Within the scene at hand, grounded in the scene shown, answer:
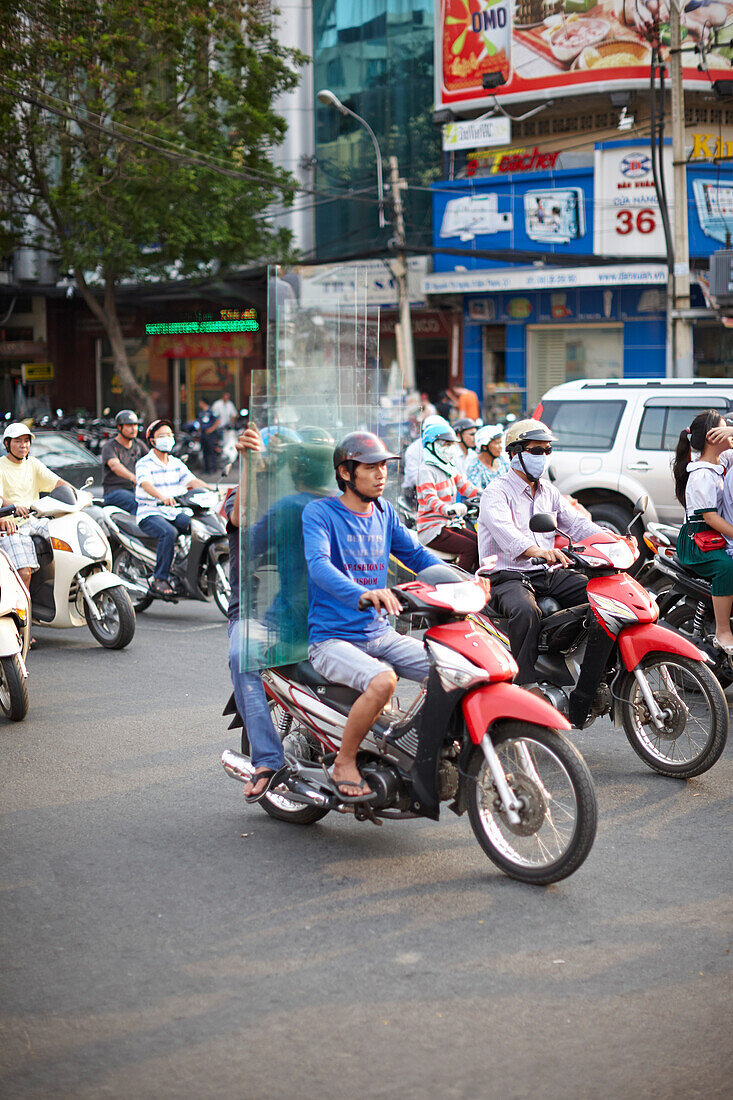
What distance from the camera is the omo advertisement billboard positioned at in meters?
23.5

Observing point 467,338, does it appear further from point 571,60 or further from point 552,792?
point 552,792

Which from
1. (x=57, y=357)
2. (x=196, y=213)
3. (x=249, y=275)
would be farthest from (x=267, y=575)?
(x=57, y=357)

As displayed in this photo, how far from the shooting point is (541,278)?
83.9 feet

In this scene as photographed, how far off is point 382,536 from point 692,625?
3.15m

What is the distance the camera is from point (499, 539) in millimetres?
6254

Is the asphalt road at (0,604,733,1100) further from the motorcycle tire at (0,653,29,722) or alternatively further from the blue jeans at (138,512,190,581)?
the blue jeans at (138,512,190,581)

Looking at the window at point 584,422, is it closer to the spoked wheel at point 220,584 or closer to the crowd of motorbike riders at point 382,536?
the crowd of motorbike riders at point 382,536

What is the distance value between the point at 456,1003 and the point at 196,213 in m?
23.4

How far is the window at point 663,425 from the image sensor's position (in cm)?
1150

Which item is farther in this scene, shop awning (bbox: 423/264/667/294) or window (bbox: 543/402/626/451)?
shop awning (bbox: 423/264/667/294)

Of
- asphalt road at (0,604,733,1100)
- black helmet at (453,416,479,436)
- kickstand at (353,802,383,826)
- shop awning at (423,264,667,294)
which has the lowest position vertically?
asphalt road at (0,604,733,1100)

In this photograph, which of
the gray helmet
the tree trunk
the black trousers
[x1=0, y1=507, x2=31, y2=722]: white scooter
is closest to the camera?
the black trousers

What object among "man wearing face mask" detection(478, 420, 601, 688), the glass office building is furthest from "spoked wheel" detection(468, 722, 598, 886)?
the glass office building

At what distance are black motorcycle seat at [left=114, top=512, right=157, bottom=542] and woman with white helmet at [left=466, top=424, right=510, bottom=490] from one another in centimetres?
301
